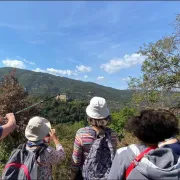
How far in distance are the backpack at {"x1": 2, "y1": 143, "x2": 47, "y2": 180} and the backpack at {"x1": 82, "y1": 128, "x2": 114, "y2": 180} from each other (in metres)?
0.49

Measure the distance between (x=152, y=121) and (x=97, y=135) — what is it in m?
0.66

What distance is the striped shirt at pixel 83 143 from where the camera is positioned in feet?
6.95

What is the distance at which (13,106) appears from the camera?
11.1 metres

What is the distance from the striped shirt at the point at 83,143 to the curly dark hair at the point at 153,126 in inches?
20.4

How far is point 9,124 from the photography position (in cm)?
216

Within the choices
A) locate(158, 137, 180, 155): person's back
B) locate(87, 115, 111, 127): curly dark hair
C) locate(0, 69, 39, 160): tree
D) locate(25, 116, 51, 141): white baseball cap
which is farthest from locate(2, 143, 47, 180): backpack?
locate(0, 69, 39, 160): tree

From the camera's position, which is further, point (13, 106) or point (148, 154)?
point (13, 106)

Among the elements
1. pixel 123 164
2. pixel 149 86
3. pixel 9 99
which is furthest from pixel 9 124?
pixel 149 86

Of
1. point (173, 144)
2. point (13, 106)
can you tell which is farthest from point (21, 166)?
point (13, 106)

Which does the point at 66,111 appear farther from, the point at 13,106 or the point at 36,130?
the point at 36,130

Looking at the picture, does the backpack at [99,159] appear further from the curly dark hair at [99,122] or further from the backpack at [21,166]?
the backpack at [21,166]

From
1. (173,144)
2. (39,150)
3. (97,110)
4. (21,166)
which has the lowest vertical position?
(21,166)

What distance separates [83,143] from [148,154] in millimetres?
747

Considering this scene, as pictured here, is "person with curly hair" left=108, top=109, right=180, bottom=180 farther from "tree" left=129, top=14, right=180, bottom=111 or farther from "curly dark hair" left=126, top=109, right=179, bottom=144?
"tree" left=129, top=14, right=180, bottom=111
